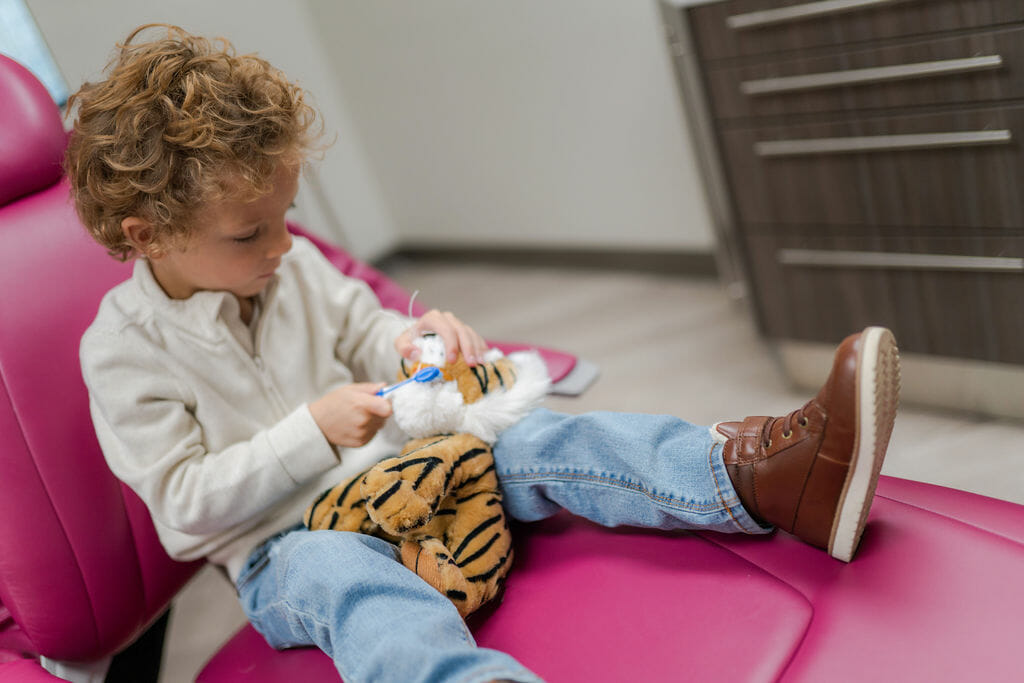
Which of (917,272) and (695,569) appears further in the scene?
(917,272)

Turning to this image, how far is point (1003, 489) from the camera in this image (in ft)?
4.24

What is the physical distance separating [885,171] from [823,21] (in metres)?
0.27

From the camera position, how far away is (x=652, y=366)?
6.61 feet

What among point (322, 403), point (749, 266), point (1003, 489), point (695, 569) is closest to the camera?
point (695, 569)

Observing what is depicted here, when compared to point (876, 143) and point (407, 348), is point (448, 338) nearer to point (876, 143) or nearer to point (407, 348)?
point (407, 348)

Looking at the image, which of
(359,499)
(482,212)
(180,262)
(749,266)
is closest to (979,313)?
(749,266)

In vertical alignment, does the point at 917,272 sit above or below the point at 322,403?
below

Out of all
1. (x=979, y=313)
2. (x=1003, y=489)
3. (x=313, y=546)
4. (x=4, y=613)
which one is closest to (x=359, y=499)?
(x=313, y=546)

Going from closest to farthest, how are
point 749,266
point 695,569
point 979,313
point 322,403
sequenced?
point 695,569 < point 322,403 < point 979,313 < point 749,266

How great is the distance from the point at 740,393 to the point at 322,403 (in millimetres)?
1090

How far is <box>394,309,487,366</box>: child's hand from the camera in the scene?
98cm

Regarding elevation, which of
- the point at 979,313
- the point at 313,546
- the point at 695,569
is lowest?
the point at 979,313

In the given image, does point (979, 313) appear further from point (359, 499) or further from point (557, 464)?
point (359, 499)

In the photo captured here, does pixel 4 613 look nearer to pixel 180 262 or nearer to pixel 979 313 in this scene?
pixel 180 262
